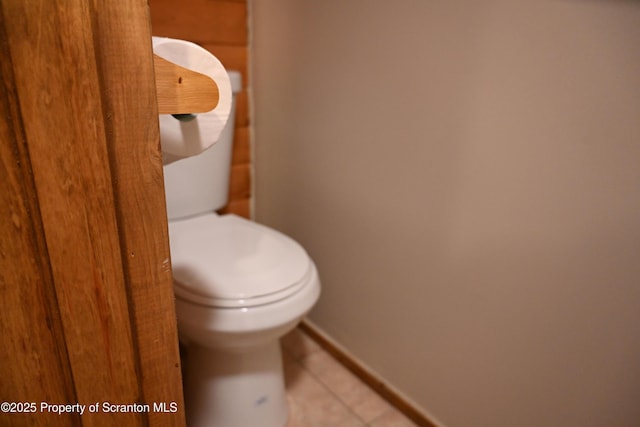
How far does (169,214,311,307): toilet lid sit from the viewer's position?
85cm

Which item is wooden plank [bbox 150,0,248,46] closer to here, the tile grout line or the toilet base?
the toilet base

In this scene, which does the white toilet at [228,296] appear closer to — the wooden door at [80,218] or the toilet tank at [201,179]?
the toilet tank at [201,179]

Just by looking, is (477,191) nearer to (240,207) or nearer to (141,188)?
(141,188)

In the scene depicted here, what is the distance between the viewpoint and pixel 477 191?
88 centimetres

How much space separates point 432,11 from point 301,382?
1.08 metres

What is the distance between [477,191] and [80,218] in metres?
0.75

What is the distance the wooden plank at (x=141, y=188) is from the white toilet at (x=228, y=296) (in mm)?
333

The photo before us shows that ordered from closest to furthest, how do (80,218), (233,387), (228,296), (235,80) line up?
1. (80,218)
2. (228,296)
3. (233,387)
4. (235,80)

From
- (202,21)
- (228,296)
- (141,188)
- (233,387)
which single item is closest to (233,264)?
(228,296)

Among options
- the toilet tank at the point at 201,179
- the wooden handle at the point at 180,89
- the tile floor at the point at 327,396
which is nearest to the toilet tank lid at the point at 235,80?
the toilet tank at the point at 201,179

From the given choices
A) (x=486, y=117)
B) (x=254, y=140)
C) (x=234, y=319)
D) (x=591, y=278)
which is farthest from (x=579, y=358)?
(x=254, y=140)

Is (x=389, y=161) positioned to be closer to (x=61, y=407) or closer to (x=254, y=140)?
(x=254, y=140)

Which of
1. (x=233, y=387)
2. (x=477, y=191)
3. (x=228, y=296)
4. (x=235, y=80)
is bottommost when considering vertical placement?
(x=233, y=387)

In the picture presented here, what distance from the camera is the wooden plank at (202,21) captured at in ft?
3.87
